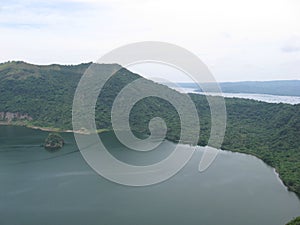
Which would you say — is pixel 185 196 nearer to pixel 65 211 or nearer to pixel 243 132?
pixel 65 211

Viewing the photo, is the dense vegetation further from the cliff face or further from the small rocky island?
the small rocky island

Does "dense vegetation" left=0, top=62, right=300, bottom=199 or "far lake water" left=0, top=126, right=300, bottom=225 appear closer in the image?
"far lake water" left=0, top=126, right=300, bottom=225

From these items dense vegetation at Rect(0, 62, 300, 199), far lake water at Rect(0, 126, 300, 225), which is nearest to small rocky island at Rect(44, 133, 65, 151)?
far lake water at Rect(0, 126, 300, 225)

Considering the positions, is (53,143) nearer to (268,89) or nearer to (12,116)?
(12,116)

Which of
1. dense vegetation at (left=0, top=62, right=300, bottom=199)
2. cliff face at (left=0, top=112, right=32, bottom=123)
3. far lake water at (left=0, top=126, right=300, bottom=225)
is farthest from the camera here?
cliff face at (left=0, top=112, right=32, bottom=123)

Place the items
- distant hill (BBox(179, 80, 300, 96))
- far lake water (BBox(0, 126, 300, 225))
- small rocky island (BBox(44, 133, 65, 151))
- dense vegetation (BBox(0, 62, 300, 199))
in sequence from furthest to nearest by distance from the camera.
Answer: distant hill (BBox(179, 80, 300, 96)), dense vegetation (BBox(0, 62, 300, 199)), small rocky island (BBox(44, 133, 65, 151)), far lake water (BBox(0, 126, 300, 225))

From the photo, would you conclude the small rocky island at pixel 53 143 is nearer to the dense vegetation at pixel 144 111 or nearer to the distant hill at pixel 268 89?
the dense vegetation at pixel 144 111
